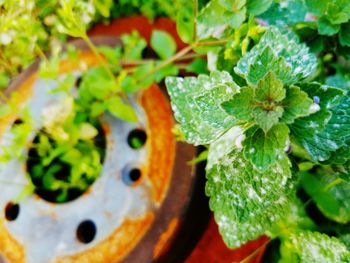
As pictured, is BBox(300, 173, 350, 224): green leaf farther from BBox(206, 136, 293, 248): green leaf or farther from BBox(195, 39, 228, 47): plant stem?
BBox(195, 39, 228, 47): plant stem

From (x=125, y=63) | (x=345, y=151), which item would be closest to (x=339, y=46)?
(x=345, y=151)

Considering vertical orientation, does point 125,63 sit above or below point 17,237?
above

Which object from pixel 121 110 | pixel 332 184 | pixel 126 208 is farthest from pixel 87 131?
pixel 332 184

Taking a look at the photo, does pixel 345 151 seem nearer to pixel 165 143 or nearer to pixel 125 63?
pixel 165 143

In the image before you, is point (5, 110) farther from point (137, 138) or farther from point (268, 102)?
point (268, 102)

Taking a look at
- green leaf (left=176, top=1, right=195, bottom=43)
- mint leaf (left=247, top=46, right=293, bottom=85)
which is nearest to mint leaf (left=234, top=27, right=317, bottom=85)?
mint leaf (left=247, top=46, right=293, bottom=85)

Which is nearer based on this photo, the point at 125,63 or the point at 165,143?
the point at 165,143
